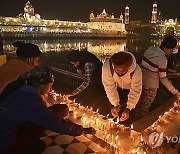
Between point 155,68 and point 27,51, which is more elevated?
point 27,51

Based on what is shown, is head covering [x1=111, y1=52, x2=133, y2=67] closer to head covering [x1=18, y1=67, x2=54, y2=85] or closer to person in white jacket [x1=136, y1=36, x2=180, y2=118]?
person in white jacket [x1=136, y1=36, x2=180, y2=118]

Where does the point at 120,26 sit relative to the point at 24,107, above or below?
above

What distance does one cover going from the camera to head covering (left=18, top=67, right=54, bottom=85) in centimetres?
264

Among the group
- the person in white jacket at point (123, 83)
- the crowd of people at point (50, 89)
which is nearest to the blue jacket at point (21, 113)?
the crowd of people at point (50, 89)

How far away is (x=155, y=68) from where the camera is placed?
4.95 m

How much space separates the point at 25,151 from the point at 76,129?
33.8 inches

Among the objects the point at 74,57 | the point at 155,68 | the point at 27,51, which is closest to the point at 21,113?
the point at 27,51

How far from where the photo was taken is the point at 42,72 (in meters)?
2.80

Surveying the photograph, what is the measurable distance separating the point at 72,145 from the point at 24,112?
1498mm

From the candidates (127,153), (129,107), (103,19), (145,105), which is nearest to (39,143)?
(127,153)

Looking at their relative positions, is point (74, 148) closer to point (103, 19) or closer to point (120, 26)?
point (103, 19)

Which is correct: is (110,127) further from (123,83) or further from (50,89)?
(50,89)

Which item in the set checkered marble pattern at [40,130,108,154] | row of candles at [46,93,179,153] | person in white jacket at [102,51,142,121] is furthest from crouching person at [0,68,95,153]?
person in white jacket at [102,51,142,121]

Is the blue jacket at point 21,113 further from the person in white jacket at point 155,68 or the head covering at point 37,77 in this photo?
the person in white jacket at point 155,68
